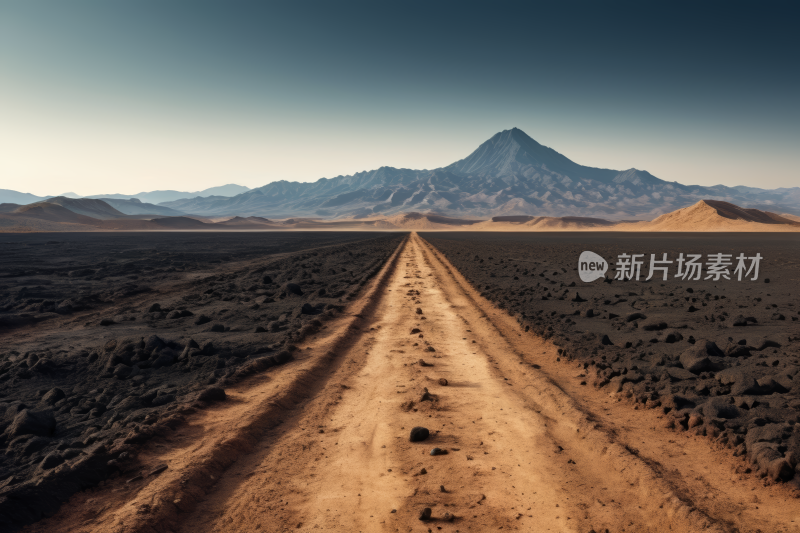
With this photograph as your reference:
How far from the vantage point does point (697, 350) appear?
7895 mm

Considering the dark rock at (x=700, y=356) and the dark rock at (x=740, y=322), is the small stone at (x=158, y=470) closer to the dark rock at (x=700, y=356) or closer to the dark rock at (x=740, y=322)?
the dark rock at (x=700, y=356)

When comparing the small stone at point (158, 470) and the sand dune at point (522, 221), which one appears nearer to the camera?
the small stone at point (158, 470)

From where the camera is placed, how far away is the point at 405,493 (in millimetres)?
4008

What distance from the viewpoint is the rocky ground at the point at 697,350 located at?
5.18 m

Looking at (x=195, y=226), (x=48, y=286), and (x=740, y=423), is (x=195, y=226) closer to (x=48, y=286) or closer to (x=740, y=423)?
(x=48, y=286)

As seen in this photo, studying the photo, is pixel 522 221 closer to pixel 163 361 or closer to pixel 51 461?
pixel 163 361

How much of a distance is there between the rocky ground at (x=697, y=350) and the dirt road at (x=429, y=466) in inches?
16.5

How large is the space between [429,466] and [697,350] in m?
6.04

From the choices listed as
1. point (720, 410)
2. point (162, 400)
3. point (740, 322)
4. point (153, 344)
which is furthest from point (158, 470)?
point (740, 322)

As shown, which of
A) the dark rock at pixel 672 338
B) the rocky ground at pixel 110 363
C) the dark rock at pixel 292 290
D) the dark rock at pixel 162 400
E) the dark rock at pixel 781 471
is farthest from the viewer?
the dark rock at pixel 292 290

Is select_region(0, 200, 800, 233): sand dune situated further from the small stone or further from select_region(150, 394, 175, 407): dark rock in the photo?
the small stone

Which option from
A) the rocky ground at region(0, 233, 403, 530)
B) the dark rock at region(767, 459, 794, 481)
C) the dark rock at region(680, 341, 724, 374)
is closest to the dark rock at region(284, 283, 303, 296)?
the rocky ground at region(0, 233, 403, 530)

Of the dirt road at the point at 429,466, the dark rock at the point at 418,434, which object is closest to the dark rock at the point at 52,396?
the dirt road at the point at 429,466

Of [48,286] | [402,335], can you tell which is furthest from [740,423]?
[48,286]
